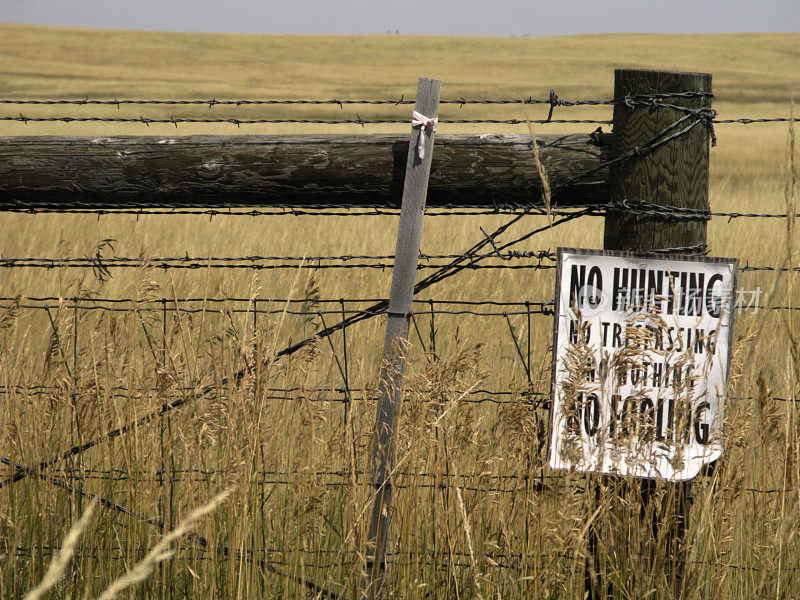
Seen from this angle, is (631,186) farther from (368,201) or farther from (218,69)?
(218,69)

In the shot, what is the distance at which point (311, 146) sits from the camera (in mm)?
2469

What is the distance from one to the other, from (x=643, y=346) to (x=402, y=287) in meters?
0.71

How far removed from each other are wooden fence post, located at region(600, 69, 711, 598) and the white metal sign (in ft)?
0.38

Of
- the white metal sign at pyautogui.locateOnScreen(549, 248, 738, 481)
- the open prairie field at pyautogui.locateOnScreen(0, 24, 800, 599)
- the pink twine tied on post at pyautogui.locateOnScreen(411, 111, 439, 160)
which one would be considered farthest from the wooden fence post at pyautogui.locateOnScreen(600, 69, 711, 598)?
the pink twine tied on post at pyautogui.locateOnScreen(411, 111, 439, 160)

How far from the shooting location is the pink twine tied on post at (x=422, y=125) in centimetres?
221

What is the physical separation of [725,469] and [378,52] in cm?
7164

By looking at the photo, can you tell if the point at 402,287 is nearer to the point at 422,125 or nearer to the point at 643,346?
the point at 422,125

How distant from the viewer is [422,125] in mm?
2223

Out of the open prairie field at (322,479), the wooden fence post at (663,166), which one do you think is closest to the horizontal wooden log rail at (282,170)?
the wooden fence post at (663,166)

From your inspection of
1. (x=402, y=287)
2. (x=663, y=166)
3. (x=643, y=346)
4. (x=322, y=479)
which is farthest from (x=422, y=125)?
(x=322, y=479)

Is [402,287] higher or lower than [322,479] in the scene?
higher

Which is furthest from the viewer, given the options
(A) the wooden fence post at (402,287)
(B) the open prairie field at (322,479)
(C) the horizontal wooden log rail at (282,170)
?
(C) the horizontal wooden log rail at (282,170)

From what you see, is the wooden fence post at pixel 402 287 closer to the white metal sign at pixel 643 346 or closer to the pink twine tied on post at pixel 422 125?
the pink twine tied on post at pixel 422 125

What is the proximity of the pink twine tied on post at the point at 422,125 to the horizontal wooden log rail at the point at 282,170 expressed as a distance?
0.59 feet
